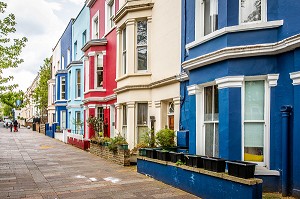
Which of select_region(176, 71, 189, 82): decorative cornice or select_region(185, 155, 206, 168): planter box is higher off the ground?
select_region(176, 71, 189, 82): decorative cornice

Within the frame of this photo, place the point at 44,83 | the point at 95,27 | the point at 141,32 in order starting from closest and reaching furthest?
1. the point at 141,32
2. the point at 95,27
3. the point at 44,83

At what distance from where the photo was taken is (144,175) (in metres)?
11.4

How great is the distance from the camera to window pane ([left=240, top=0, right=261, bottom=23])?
8664 millimetres

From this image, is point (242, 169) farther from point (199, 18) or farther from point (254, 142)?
point (199, 18)

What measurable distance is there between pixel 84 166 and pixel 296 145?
892 cm

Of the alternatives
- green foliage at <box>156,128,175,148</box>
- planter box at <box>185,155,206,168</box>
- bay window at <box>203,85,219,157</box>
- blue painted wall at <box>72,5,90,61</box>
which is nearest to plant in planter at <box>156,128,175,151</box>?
green foliage at <box>156,128,175,148</box>

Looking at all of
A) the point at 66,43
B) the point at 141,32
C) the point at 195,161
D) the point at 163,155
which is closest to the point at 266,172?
the point at 195,161

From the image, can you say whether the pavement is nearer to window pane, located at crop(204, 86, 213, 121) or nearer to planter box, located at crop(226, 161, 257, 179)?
planter box, located at crop(226, 161, 257, 179)

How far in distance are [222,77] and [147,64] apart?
6630mm

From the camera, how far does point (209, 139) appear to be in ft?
31.5

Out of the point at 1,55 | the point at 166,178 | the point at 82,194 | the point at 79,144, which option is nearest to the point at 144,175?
the point at 166,178

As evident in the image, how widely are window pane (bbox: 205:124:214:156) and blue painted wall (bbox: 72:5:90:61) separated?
16981 mm

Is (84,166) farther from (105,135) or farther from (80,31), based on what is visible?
(80,31)

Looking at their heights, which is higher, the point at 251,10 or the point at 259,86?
the point at 251,10
